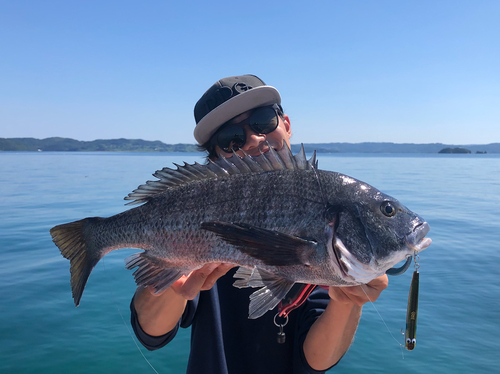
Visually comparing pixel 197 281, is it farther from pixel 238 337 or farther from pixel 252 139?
pixel 252 139

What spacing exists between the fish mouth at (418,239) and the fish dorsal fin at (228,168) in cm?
73

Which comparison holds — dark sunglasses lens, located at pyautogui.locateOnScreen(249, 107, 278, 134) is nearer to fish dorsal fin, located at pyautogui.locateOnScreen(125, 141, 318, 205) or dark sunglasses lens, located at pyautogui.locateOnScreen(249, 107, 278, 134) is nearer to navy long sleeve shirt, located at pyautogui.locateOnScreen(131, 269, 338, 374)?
fish dorsal fin, located at pyautogui.locateOnScreen(125, 141, 318, 205)

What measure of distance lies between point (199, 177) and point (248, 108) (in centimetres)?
132

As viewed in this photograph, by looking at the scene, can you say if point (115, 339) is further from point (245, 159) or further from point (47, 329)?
point (245, 159)

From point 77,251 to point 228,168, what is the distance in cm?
132

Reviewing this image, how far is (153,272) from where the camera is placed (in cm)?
244

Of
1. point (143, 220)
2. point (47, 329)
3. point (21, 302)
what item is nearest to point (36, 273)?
point (21, 302)

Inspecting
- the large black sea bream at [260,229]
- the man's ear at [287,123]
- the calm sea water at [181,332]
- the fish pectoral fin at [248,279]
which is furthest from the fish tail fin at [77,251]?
the calm sea water at [181,332]

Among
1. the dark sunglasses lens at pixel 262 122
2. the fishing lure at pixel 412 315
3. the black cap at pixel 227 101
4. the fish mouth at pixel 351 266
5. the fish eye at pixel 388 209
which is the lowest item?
the fishing lure at pixel 412 315

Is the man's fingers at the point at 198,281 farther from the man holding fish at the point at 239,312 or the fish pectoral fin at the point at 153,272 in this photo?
the fish pectoral fin at the point at 153,272

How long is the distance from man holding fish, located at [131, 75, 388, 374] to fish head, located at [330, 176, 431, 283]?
44 centimetres

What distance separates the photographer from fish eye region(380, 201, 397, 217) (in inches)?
81.6

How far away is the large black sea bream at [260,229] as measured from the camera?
1.97m

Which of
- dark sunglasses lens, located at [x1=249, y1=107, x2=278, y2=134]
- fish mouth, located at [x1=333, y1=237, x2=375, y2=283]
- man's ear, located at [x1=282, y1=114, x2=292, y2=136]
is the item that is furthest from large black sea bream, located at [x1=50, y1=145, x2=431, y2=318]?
man's ear, located at [x1=282, y1=114, x2=292, y2=136]
